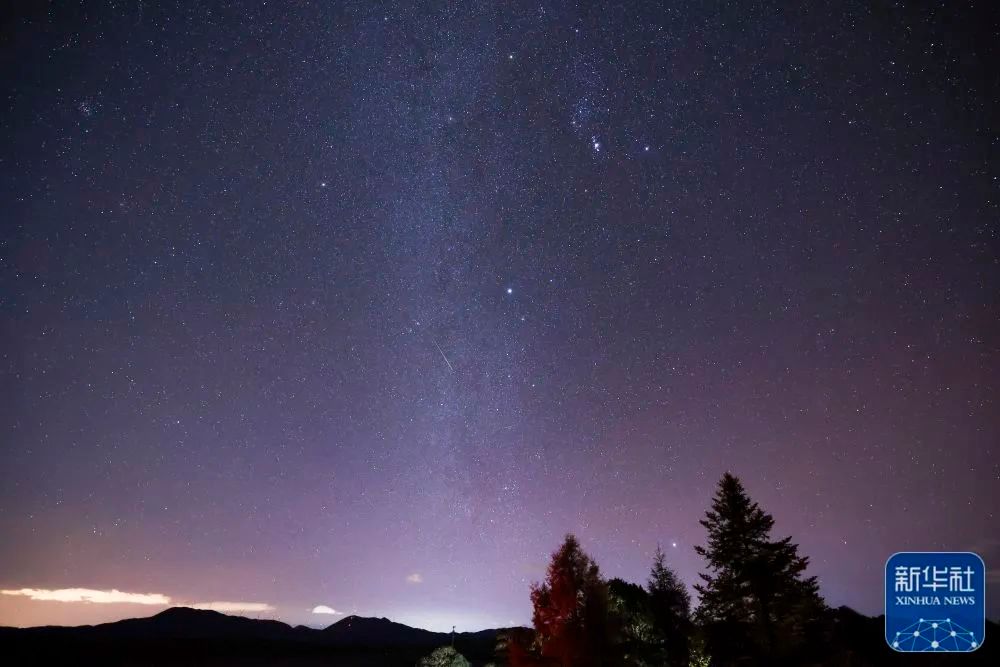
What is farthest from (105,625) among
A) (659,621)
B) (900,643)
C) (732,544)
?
(900,643)

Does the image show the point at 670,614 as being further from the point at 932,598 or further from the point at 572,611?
the point at 932,598

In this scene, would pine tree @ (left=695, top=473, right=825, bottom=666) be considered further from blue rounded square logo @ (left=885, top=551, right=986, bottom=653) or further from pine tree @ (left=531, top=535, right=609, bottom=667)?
blue rounded square logo @ (left=885, top=551, right=986, bottom=653)

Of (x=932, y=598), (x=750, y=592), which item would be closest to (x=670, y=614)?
(x=750, y=592)

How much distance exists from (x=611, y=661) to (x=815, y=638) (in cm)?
1279

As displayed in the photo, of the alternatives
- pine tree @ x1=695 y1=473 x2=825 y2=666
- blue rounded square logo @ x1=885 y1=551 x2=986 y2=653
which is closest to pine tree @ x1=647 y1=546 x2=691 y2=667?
pine tree @ x1=695 y1=473 x2=825 y2=666

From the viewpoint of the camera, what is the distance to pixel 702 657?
37344mm

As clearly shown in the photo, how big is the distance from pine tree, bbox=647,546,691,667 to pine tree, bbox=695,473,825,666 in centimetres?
462

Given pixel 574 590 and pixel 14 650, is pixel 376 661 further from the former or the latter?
pixel 574 590

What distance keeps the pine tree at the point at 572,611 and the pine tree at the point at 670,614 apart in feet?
23.6

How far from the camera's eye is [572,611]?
32406mm

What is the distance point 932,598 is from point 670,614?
4607 cm

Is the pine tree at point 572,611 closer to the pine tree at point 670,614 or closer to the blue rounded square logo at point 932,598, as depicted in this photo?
the pine tree at point 670,614

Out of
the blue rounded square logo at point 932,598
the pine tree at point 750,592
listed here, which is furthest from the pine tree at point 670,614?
the blue rounded square logo at point 932,598

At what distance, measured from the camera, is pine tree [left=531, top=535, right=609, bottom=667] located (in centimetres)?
3106
